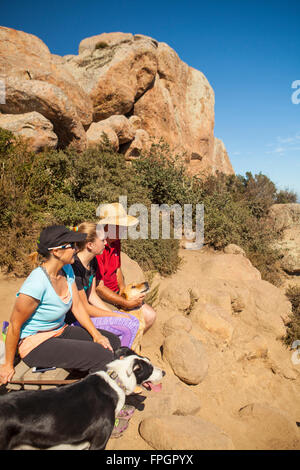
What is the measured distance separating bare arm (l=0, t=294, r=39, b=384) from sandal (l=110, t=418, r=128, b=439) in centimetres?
102

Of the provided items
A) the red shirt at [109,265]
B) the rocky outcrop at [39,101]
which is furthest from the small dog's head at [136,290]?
the rocky outcrop at [39,101]

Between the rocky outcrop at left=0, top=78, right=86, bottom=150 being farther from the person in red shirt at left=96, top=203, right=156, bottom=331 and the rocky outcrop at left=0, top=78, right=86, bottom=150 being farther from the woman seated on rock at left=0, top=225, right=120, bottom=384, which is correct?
the woman seated on rock at left=0, top=225, right=120, bottom=384

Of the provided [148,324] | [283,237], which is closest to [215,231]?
[283,237]

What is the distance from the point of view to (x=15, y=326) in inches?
75.2

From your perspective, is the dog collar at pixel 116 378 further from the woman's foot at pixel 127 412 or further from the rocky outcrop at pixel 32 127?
the rocky outcrop at pixel 32 127

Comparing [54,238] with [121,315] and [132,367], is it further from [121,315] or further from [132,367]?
[121,315]

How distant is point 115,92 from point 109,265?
10010 mm

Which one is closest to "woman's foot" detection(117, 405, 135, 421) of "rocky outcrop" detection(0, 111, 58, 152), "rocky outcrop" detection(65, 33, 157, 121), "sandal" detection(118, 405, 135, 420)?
"sandal" detection(118, 405, 135, 420)

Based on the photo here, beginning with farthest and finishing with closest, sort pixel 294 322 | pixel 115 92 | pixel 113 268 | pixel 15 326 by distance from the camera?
1. pixel 115 92
2. pixel 294 322
3. pixel 113 268
4. pixel 15 326

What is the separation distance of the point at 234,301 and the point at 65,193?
4889mm

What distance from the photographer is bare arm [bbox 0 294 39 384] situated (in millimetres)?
1893

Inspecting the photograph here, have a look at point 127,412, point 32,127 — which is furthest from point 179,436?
point 32,127
